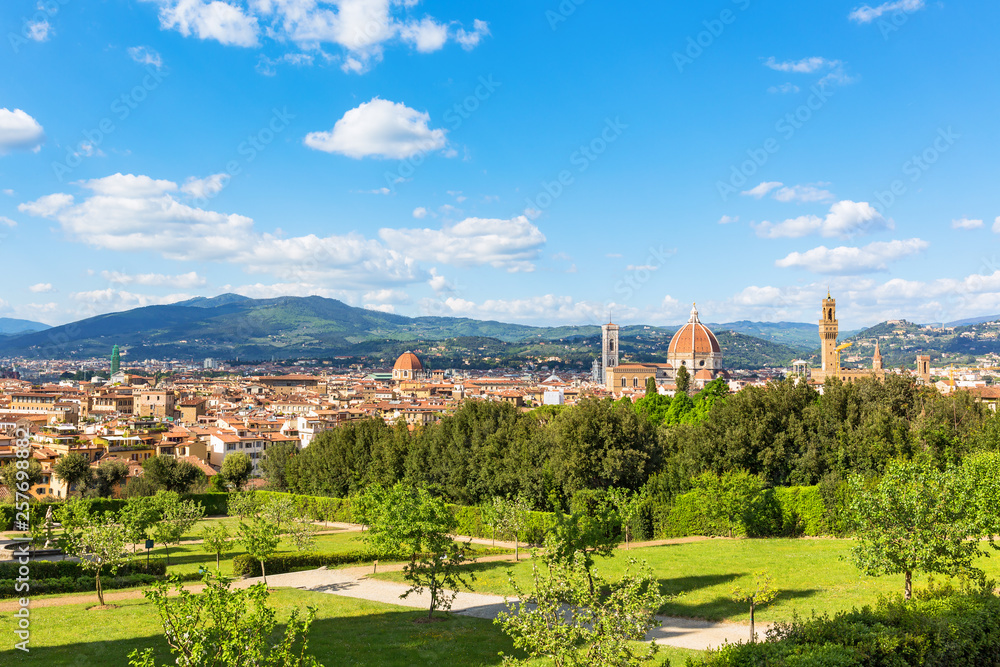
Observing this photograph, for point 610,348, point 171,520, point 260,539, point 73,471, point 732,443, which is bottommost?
point 73,471

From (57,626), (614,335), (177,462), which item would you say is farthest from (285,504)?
(614,335)

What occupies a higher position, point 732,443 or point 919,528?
point 919,528

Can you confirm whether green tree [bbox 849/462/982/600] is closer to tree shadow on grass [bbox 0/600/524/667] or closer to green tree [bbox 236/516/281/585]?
tree shadow on grass [bbox 0/600/524/667]

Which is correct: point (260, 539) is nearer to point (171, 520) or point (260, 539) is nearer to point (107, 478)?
point (171, 520)

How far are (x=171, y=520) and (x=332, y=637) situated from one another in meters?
18.4

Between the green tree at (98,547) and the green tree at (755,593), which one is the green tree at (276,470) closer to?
the green tree at (98,547)

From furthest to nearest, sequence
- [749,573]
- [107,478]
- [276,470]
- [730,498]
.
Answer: [276,470] → [107,478] → [730,498] → [749,573]

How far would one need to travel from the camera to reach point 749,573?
2303 cm

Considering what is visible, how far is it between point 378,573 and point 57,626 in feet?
38.7

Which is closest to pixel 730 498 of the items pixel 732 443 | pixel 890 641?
pixel 732 443

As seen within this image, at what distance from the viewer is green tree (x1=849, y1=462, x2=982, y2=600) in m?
14.9

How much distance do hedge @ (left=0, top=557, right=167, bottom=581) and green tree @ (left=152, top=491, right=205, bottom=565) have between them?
7.49 feet

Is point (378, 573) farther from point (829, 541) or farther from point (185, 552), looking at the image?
point (829, 541)

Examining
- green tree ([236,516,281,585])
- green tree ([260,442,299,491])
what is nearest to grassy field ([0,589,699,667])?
green tree ([236,516,281,585])
